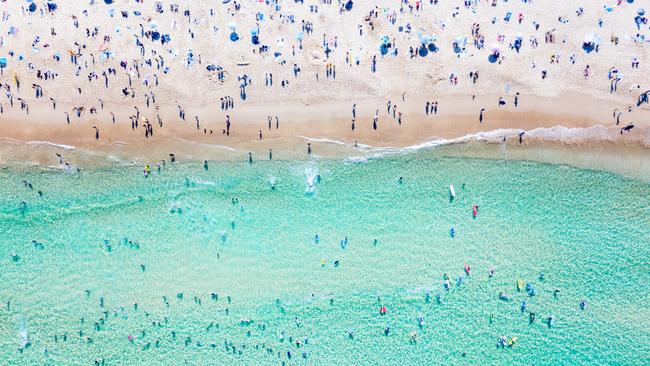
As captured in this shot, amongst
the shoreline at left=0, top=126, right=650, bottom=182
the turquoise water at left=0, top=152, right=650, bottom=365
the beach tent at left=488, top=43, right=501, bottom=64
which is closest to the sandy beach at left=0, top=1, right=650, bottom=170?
the beach tent at left=488, top=43, right=501, bottom=64

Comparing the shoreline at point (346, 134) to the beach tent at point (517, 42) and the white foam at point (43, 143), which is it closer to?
the white foam at point (43, 143)

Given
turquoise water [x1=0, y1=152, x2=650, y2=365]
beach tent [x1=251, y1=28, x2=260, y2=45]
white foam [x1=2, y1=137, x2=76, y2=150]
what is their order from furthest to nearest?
turquoise water [x1=0, y1=152, x2=650, y2=365] → white foam [x1=2, y1=137, x2=76, y2=150] → beach tent [x1=251, y1=28, x2=260, y2=45]

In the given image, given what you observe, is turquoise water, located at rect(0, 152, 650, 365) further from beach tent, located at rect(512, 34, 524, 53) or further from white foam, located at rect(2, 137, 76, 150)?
beach tent, located at rect(512, 34, 524, 53)

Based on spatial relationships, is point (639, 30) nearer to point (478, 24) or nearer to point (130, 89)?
point (478, 24)

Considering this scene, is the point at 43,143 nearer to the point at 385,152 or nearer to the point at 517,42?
the point at 385,152

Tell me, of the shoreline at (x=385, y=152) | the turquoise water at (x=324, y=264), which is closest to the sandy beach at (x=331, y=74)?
the shoreline at (x=385, y=152)
